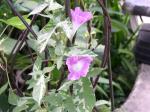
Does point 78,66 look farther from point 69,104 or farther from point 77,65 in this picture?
point 69,104

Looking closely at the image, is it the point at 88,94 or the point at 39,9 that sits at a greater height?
the point at 39,9

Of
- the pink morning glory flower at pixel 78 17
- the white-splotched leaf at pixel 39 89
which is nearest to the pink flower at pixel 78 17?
the pink morning glory flower at pixel 78 17

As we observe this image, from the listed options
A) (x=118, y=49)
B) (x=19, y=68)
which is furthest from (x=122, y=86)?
(x=19, y=68)

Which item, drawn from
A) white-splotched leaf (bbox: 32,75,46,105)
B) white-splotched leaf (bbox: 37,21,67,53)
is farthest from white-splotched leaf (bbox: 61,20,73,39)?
white-splotched leaf (bbox: 32,75,46,105)

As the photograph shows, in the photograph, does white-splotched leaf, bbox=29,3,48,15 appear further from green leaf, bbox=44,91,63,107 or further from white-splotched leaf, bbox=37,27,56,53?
green leaf, bbox=44,91,63,107

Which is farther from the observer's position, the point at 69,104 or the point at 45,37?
the point at 69,104

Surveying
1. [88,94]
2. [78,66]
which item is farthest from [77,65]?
[88,94]

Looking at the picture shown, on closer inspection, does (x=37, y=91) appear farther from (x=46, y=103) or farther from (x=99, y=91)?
(x=99, y=91)

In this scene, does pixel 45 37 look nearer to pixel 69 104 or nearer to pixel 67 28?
pixel 67 28
